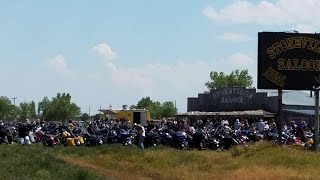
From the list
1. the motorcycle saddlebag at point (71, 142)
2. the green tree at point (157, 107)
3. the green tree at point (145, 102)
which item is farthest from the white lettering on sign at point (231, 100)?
the green tree at point (145, 102)

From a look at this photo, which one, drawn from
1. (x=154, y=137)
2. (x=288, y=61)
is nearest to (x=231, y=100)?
(x=154, y=137)

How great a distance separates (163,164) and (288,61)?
10743 mm

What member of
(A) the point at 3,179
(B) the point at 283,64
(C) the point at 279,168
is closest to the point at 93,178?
(A) the point at 3,179

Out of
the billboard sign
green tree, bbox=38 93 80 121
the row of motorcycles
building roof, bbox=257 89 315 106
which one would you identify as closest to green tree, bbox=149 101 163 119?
green tree, bbox=38 93 80 121

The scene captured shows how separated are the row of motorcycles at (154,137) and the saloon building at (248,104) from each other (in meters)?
16.8

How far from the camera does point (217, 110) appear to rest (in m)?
60.9

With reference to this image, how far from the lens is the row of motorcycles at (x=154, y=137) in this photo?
3466cm

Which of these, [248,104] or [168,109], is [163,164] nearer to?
[248,104]

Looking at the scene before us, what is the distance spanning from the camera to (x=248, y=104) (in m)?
58.5

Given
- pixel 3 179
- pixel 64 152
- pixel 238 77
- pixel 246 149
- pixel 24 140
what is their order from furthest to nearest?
1. pixel 238 77
2. pixel 24 140
3. pixel 64 152
4. pixel 246 149
5. pixel 3 179

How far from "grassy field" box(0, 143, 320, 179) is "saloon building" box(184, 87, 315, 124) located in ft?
85.4

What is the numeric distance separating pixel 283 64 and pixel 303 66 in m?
1.09

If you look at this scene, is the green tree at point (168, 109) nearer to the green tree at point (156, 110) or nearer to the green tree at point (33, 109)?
the green tree at point (156, 110)

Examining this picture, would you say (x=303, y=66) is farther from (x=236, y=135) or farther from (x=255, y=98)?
(x=255, y=98)
